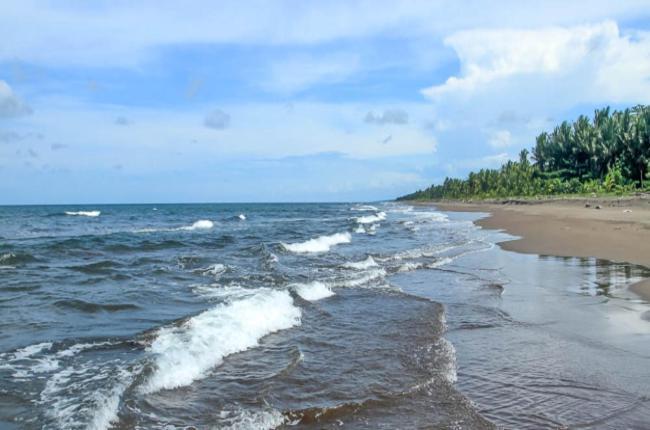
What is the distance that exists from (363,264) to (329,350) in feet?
33.9

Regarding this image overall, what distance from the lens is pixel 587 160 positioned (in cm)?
7456

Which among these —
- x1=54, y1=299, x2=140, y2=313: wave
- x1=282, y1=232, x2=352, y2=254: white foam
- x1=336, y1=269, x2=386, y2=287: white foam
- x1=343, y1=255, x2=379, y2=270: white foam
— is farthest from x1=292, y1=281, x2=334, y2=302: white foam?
x1=282, y1=232, x2=352, y2=254: white foam

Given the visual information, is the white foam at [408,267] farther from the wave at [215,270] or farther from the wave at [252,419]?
the wave at [252,419]

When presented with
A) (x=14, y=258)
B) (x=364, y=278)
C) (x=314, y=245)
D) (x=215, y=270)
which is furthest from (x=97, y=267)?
(x=314, y=245)

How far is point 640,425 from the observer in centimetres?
474

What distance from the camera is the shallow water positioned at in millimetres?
5363

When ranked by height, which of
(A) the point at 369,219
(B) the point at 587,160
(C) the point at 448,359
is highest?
(B) the point at 587,160

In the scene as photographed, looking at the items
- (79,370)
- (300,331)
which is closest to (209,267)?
(300,331)

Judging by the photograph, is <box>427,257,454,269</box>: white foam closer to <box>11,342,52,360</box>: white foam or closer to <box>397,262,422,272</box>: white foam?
<box>397,262,422,272</box>: white foam

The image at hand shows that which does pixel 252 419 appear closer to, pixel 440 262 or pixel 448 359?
pixel 448 359

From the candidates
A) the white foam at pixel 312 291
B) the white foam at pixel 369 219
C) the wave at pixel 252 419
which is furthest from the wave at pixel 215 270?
the white foam at pixel 369 219

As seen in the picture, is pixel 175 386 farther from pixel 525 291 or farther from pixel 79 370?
pixel 525 291

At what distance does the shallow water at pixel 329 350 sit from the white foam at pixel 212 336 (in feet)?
0.11

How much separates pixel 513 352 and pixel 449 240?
65.4 ft
